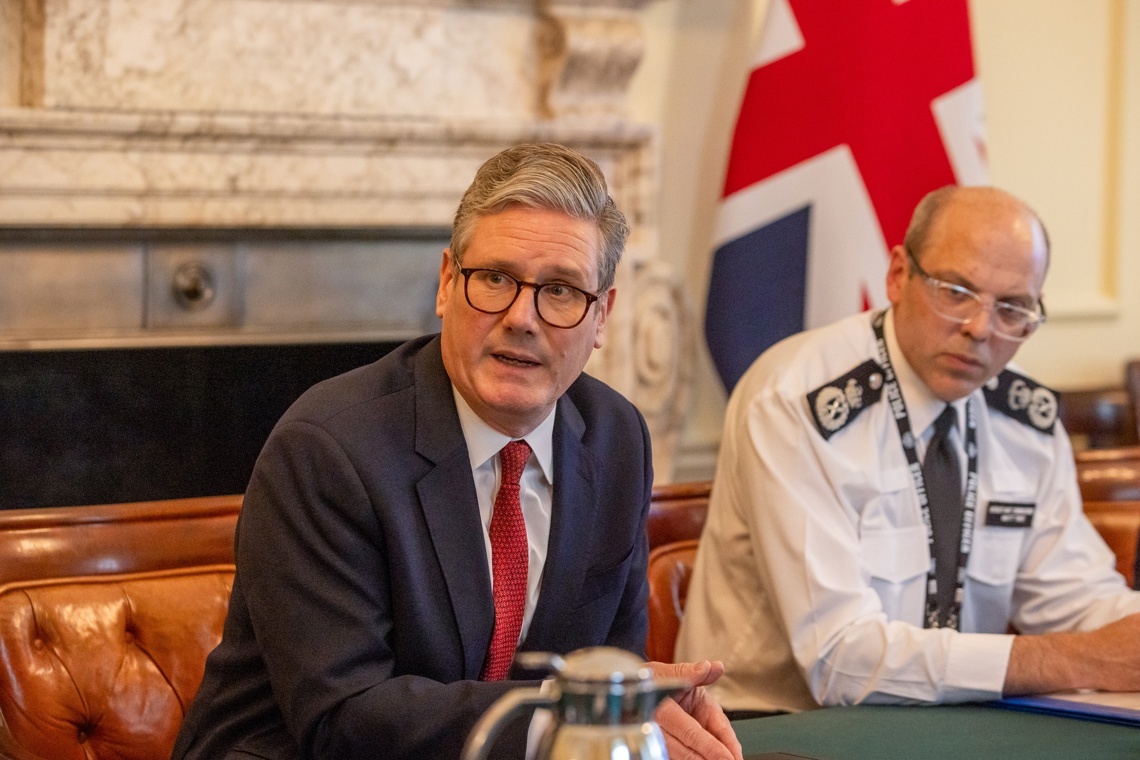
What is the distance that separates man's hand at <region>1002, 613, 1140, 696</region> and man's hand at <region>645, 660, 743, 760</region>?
76 centimetres

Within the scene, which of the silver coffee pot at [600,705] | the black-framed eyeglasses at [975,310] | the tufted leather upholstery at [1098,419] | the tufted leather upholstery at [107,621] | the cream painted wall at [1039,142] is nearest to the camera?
the silver coffee pot at [600,705]

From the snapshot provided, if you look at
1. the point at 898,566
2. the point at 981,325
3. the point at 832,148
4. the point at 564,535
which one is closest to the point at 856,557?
the point at 898,566

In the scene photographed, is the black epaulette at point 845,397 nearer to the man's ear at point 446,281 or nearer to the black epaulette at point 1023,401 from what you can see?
the black epaulette at point 1023,401

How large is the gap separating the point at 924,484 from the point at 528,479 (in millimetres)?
934

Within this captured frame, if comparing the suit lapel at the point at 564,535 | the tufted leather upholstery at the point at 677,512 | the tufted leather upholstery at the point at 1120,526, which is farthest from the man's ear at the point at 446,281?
the tufted leather upholstery at the point at 1120,526

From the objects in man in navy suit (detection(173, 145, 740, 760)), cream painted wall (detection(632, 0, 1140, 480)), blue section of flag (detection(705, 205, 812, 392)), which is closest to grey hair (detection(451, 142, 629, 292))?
man in navy suit (detection(173, 145, 740, 760))

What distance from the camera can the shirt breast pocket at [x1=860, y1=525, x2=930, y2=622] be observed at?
7.73 feet

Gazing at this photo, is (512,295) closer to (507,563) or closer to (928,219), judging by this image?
(507,563)

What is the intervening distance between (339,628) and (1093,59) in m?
4.16

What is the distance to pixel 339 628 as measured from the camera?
155 cm

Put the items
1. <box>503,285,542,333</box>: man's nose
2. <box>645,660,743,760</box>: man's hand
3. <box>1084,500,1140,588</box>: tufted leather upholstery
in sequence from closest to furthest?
<box>645,660,743,760</box>: man's hand → <box>503,285,542,333</box>: man's nose → <box>1084,500,1140,588</box>: tufted leather upholstery

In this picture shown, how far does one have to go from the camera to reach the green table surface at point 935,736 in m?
1.60

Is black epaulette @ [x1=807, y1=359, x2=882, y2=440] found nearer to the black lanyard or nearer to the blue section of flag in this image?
the black lanyard

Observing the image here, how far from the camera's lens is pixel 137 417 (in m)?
3.25
